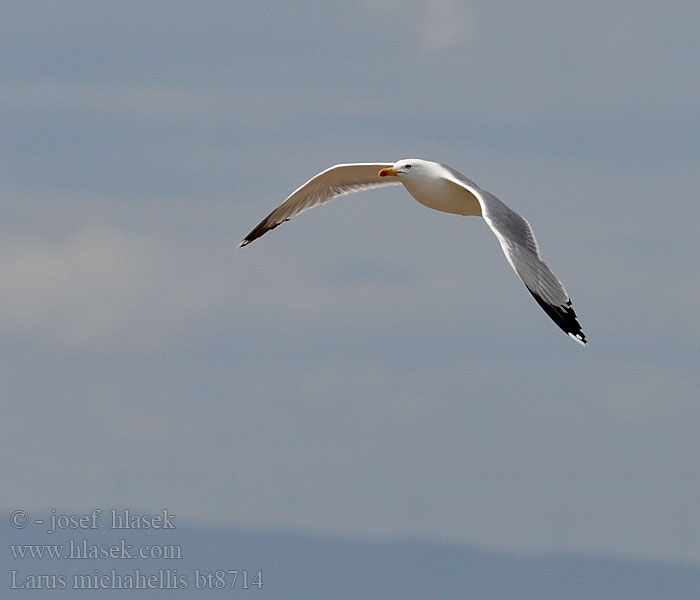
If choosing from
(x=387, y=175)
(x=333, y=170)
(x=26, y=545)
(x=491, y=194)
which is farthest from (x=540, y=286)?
(x=26, y=545)

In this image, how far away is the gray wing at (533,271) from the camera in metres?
14.8

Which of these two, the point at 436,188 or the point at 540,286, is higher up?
the point at 436,188

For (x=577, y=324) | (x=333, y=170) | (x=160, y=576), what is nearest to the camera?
(x=577, y=324)

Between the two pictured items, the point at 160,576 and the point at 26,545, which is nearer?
the point at 160,576

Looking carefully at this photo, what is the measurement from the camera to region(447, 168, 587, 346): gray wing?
48.6ft

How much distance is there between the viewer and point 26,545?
1791cm

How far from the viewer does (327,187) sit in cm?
2014

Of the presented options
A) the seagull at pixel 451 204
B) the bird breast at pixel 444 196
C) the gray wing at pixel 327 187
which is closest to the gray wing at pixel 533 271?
the seagull at pixel 451 204

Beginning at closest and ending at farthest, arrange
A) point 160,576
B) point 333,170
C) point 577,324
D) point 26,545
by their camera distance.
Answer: point 577,324 → point 160,576 → point 26,545 → point 333,170

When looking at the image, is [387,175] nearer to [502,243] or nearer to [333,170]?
[333,170]

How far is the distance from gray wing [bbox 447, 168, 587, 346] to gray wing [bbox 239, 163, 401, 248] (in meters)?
3.74

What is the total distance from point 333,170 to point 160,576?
6.22m

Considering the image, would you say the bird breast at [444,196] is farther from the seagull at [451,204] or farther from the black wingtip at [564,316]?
the black wingtip at [564,316]

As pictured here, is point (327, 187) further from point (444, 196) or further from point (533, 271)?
point (533, 271)
